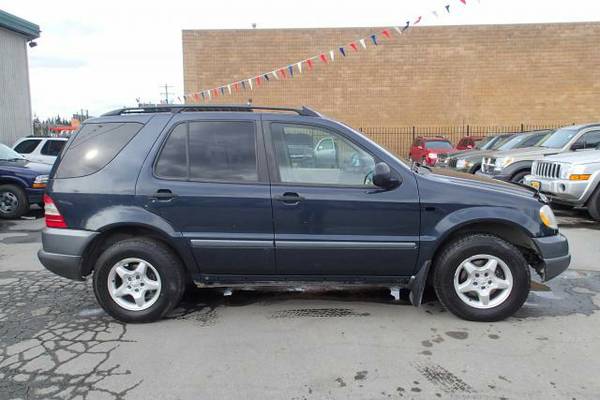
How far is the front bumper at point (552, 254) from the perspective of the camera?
3.94 m

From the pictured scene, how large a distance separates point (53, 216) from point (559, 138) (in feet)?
33.0

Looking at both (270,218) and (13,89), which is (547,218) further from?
(13,89)

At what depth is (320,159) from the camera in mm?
4012

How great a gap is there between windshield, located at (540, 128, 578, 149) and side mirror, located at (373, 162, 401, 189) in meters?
7.68

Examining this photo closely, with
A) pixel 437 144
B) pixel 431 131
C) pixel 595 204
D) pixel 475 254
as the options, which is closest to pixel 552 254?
pixel 475 254

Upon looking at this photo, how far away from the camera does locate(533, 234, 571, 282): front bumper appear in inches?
155

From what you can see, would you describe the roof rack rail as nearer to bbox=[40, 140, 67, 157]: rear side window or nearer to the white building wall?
bbox=[40, 140, 67, 157]: rear side window

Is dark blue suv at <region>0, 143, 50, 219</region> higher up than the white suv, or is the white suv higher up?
the white suv

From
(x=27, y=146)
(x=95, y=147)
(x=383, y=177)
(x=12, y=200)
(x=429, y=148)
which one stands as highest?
(x=27, y=146)

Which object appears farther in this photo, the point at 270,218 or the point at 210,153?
the point at 210,153

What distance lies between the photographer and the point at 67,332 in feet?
12.8

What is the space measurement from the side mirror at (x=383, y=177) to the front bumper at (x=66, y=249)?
2.37m

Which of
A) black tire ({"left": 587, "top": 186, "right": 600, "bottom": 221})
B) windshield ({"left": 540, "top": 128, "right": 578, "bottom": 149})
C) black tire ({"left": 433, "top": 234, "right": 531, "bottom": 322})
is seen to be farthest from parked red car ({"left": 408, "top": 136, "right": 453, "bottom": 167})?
black tire ({"left": 433, "top": 234, "right": 531, "bottom": 322})

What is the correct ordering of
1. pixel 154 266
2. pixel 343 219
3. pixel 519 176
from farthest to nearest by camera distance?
pixel 519 176 → pixel 154 266 → pixel 343 219
